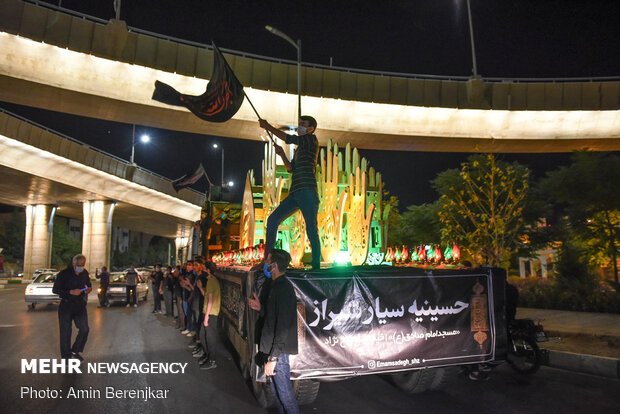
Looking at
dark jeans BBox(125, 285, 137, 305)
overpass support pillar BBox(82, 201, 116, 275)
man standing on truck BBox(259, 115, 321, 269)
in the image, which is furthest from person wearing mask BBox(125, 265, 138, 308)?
overpass support pillar BBox(82, 201, 116, 275)

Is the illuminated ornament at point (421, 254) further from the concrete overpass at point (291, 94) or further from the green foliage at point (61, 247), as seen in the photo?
the green foliage at point (61, 247)

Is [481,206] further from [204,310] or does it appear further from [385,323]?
[385,323]

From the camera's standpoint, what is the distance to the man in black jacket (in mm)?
7371

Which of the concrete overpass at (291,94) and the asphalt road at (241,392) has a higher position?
the concrete overpass at (291,94)

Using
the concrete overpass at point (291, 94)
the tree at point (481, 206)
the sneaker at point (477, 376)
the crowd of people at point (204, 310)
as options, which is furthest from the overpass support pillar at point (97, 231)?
the sneaker at point (477, 376)

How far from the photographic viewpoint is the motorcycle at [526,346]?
6.45 m

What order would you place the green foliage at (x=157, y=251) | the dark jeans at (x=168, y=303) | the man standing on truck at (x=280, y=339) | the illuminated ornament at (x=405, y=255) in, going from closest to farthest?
the man standing on truck at (x=280, y=339) → the illuminated ornament at (x=405, y=255) → the dark jeans at (x=168, y=303) → the green foliage at (x=157, y=251)

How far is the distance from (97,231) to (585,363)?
4876 centimetres

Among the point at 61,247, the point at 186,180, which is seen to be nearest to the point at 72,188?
the point at 186,180

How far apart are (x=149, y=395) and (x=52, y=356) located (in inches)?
140

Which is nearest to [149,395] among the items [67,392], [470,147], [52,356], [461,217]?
[67,392]

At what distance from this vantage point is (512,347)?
6.48 metres

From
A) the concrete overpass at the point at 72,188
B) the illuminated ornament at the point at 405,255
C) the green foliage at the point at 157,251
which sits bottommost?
the green foliage at the point at 157,251

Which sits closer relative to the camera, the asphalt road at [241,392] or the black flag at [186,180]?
the asphalt road at [241,392]
